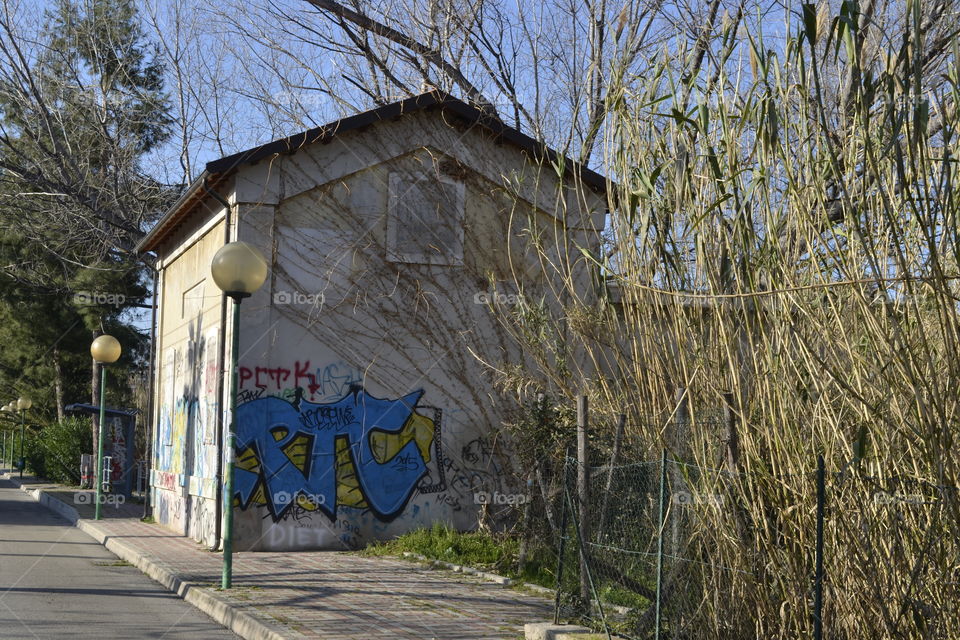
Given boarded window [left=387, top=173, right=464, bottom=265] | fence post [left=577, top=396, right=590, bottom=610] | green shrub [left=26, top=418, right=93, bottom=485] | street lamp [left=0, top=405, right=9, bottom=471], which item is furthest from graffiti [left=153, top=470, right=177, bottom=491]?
street lamp [left=0, top=405, right=9, bottom=471]

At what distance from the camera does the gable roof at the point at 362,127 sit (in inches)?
533

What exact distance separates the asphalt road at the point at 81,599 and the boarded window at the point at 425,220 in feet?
18.0

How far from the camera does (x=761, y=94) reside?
5922 millimetres

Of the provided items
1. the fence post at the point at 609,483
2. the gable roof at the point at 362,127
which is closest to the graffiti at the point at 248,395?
the gable roof at the point at 362,127

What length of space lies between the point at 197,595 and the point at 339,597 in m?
1.48

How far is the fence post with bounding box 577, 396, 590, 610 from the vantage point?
802cm

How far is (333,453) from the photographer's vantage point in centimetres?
1388

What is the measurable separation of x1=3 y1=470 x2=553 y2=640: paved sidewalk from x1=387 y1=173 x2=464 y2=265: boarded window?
4210 mm

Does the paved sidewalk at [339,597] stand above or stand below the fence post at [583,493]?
below

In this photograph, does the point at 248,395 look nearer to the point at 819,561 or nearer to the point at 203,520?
the point at 203,520

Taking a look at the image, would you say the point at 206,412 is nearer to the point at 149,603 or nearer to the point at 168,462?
the point at 168,462

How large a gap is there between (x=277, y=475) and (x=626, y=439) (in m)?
6.14

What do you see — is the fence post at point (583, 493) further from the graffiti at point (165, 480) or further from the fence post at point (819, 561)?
the graffiti at point (165, 480)

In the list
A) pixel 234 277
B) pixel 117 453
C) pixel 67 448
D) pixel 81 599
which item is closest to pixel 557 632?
pixel 234 277
